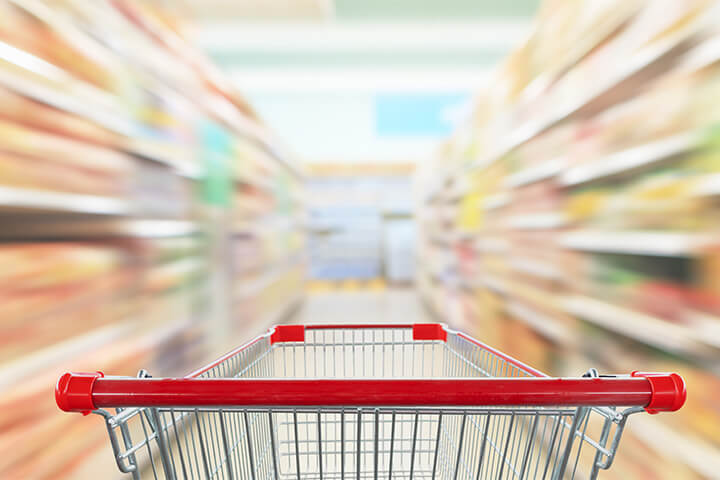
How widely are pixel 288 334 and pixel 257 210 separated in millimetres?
2830

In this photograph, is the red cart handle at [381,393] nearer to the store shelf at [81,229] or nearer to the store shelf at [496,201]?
the store shelf at [81,229]

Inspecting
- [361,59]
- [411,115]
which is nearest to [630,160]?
[361,59]

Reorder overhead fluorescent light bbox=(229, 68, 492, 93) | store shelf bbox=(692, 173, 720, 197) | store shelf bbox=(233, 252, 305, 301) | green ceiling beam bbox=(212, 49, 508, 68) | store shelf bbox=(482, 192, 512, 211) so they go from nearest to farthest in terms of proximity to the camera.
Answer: store shelf bbox=(692, 173, 720, 197), store shelf bbox=(482, 192, 512, 211), store shelf bbox=(233, 252, 305, 301), green ceiling beam bbox=(212, 49, 508, 68), overhead fluorescent light bbox=(229, 68, 492, 93)

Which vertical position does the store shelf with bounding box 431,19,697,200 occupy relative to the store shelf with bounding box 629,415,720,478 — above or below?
above

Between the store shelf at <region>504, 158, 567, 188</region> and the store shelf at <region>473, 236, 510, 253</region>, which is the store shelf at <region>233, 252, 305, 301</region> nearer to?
the store shelf at <region>473, 236, 510, 253</region>

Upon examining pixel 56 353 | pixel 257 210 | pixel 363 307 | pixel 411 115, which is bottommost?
pixel 363 307

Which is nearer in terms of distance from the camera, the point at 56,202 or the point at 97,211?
the point at 56,202

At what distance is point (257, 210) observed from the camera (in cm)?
398

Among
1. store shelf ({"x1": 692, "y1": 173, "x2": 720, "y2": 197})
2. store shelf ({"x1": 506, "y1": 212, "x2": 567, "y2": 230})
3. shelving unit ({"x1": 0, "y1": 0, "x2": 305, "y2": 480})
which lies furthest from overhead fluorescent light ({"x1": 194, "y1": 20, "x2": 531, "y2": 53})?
store shelf ({"x1": 692, "y1": 173, "x2": 720, "y2": 197})

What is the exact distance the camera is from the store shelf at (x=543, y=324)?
1.83 m

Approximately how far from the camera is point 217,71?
2930 millimetres

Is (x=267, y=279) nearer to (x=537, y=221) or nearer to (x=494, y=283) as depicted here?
(x=494, y=283)

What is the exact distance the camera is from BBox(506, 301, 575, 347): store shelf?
1.83 meters

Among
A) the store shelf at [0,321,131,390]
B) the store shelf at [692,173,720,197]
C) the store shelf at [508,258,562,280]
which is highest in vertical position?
the store shelf at [692,173,720,197]
